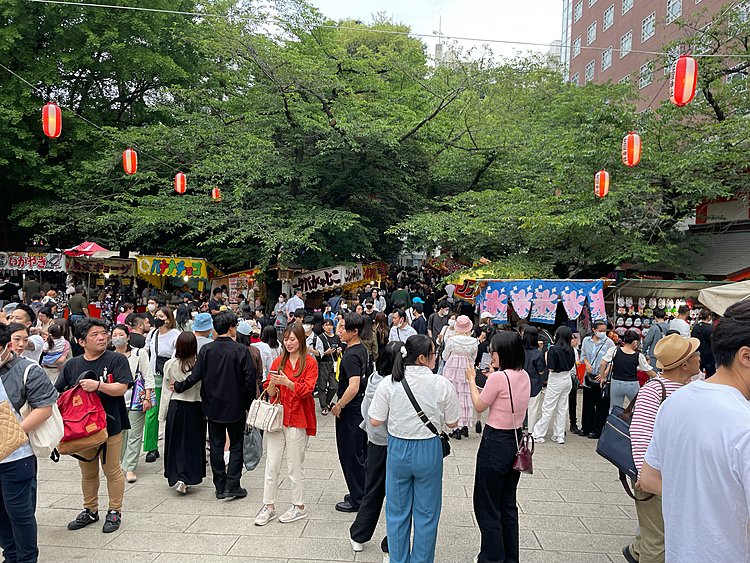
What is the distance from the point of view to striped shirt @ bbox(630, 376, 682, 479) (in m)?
3.12

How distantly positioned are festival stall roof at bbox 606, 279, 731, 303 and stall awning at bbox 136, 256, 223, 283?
12958 millimetres

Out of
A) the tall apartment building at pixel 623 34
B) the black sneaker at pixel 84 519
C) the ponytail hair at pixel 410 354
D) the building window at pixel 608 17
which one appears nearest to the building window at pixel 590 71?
the tall apartment building at pixel 623 34

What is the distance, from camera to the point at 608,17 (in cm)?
3466

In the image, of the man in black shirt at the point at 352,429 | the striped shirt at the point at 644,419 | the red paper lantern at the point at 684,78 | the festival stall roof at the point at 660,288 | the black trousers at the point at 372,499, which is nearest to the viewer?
the striped shirt at the point at 644,419

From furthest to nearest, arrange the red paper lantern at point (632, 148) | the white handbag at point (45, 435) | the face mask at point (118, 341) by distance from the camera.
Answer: the red paper lantern at point (632, 148)
the face mask at point (118, 341)
the white handbag at point (45, 435)

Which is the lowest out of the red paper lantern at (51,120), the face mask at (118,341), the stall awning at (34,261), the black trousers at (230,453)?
the black trousers at (230,453)

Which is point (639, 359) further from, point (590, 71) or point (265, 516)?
point (590, 71)

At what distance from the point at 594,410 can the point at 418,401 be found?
5545 millimetres

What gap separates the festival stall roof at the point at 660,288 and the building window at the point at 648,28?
76.5ft

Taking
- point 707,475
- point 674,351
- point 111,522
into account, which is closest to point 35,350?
point 111,522

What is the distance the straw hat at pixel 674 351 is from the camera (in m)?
3.52

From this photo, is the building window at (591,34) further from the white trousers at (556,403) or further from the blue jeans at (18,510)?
the blue jeans at (18,510)

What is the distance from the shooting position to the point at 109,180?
1808cm

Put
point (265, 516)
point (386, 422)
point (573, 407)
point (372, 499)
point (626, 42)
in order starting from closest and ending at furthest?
point (386, 422) → point (372, 499) → point (265, 516) → point (573, 407) → point (626, 42)
